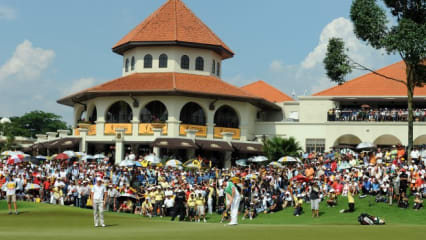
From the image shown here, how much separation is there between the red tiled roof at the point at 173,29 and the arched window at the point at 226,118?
6.02 meters

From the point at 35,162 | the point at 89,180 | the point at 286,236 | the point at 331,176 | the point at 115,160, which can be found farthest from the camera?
the point at 115,160

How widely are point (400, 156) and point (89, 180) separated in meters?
16.8

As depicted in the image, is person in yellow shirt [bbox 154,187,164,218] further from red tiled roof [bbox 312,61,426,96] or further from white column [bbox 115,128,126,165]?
red tiled roof [bbox 312,61,426,96]

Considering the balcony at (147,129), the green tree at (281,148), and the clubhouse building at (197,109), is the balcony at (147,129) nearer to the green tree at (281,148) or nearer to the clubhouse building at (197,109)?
the clubhouse building at (197,109)

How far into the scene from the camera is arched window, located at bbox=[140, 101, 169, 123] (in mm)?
54272

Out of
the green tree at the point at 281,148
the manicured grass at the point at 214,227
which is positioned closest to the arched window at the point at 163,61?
the green tree at the point at 281,148

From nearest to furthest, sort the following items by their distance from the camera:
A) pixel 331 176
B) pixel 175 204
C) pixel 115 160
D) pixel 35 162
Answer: pixel 175 204 < pixel 331 176 < pixel 35 162 < pixel 115 160

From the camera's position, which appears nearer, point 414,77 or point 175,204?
point 175,204

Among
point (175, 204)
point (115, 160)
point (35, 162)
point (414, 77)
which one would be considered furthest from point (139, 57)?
point (175, 204)

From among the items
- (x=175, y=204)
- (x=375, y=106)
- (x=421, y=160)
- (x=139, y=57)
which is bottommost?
(x=175, y=204)

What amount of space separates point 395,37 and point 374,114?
17373mm

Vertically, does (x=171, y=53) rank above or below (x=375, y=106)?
above

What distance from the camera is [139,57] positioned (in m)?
58.1

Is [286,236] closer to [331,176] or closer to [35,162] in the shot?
[331,176]
